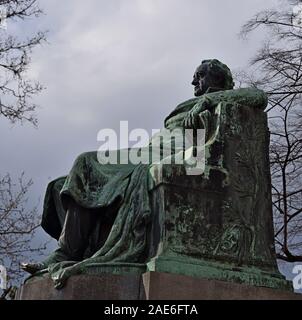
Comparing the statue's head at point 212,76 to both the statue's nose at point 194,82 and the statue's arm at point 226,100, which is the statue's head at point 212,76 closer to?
the statue's nose at point 194,82

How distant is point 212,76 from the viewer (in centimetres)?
639

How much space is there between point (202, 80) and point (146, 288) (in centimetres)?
238

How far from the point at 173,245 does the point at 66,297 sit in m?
0.82

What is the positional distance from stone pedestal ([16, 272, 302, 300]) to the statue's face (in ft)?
6.85

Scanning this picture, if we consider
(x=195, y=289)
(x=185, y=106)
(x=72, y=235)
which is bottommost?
(x=195, y=289)

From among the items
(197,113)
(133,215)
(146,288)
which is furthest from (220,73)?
(146,288)

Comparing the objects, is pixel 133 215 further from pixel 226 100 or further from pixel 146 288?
pixel 226 100

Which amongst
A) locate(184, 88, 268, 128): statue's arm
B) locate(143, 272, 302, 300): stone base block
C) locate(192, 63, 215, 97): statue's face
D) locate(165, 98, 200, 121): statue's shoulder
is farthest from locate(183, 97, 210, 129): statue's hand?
locate(143, 272, 302, 300): stone base block

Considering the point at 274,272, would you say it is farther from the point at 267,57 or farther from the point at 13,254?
the point at 13,254

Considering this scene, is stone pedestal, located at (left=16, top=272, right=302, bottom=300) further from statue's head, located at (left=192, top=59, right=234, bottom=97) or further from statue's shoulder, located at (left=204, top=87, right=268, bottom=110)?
statue's head, located at (left=192, top=59, right=234, bottom=97)

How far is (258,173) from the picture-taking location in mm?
5574

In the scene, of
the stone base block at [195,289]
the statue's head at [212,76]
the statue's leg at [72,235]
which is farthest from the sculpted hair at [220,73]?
the stone base block at [195,289]

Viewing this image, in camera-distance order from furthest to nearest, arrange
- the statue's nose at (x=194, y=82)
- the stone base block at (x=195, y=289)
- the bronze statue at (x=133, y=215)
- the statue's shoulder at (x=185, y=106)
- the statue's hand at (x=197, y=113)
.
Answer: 1. the statue's nose at (x=194, y=82)
2. the statue's shoulder at (x=185, y=106)
3. the statue's hand at (x=197, y=113)
4. the bronze statue at (x=133, y=215)
5. the stone base block at (x=195, y=289)

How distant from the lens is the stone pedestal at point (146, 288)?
15.4 ft
